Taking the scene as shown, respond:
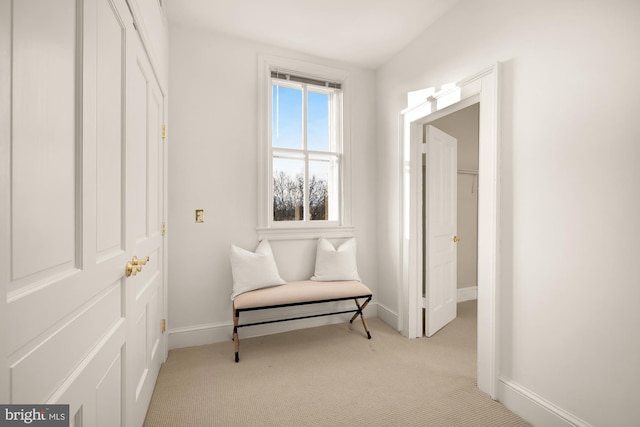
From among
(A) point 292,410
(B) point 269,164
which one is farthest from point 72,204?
(B) point 269,164

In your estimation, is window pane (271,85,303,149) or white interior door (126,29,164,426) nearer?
white interior door (126,29,164,426)

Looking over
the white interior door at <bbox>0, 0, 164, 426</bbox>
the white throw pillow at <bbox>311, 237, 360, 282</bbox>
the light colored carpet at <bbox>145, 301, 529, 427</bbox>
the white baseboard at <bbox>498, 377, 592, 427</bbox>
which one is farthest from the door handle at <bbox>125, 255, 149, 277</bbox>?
the white baseboard at <bbox>498, 377, 592, 427</bbox>

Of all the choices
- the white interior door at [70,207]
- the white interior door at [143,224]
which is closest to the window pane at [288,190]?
the white interior door at [143,224]

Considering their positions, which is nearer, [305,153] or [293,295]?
[293,295]

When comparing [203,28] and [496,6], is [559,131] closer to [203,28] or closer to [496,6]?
[496,6]

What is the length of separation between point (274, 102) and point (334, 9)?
3.29ft

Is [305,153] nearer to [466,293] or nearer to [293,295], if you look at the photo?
[293,295]

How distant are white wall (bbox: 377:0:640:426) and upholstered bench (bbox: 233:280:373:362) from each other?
1.22 meters

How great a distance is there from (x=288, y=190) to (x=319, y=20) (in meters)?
1.55

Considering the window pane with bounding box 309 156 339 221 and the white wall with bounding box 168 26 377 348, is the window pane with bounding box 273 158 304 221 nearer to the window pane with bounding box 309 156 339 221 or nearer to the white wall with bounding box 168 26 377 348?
the window pane with bounding box 309 156 339 221

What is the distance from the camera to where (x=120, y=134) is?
1196 mm

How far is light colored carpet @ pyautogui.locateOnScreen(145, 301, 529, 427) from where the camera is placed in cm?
167

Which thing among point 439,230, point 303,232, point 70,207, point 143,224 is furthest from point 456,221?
point 70,207

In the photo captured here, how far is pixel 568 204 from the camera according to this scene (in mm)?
1506
